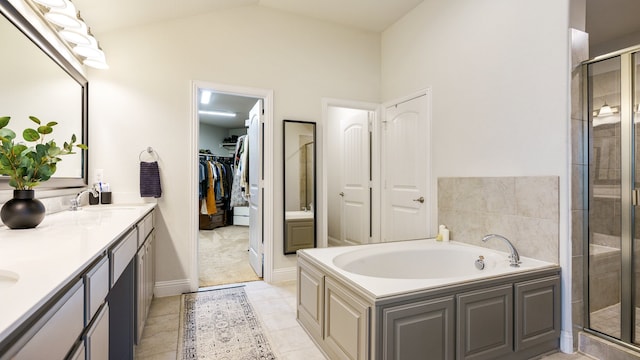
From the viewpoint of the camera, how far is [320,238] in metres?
3.57

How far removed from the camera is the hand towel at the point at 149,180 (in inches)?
110

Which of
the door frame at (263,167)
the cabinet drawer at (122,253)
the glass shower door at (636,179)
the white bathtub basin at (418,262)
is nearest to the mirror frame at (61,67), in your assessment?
the cabinet drawer at (122,253)

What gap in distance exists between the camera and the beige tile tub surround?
2.09 meters

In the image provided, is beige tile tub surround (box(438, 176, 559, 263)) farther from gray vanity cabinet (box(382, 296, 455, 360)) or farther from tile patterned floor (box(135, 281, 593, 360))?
gray vanity cabinet (box(382, 296, 455, 360))

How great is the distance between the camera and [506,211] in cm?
235

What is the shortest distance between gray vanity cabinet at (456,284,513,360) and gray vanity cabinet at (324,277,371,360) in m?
0.56

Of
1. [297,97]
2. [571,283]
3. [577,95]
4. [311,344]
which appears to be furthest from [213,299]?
[577,95]

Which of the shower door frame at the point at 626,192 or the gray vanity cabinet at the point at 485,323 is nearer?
the gray vanity cabinet at the point at 485,323

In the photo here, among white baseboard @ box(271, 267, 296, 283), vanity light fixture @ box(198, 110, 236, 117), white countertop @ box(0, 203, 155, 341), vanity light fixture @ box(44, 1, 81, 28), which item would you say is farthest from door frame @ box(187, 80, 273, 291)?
vanity light fixture @ box(198, 110, 236, 117)

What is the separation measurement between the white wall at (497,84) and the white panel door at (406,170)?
16 centimetres

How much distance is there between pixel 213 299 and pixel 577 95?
330 centimetres

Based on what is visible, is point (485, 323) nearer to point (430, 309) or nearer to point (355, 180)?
point (430, 309)

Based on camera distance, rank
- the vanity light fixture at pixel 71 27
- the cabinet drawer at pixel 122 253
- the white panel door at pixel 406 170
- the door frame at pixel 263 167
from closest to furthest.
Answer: the cabinet drawer at pixel 122 253
the vanity light fixture at pixel 71 27
the door frame at pixel 263 167
the white panel door at pixel 406 170

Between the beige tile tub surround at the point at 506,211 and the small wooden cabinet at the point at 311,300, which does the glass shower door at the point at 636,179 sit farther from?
the small wooden cabinet at the point at 311,300
